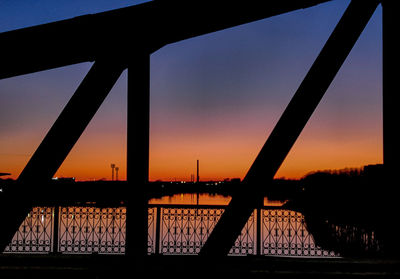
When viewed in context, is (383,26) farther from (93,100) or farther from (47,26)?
(47,26)

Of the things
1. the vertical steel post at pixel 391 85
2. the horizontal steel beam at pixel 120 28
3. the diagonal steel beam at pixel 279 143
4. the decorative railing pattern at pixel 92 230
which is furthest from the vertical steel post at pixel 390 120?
the decorative railing pattern at pixel 92 230

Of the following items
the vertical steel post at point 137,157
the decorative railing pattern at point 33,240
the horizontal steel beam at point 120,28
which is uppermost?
the horizontal steel beam at point 120,28

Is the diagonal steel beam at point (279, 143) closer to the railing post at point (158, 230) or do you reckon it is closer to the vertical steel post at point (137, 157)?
the vertical steel post at point (137, 157)

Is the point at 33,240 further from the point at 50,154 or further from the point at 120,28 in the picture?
the point at 120,28

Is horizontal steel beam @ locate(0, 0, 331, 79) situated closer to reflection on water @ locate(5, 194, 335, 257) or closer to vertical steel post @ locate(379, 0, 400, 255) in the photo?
vertical steel post @ locate(379, 0, 400, 255)

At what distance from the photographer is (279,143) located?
2139 mm

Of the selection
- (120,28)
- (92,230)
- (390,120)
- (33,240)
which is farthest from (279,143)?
(33,240)

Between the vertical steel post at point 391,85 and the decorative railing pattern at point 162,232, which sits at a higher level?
the vertical steel post at point 391,85

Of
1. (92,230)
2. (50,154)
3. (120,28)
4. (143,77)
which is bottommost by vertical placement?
(92,230)

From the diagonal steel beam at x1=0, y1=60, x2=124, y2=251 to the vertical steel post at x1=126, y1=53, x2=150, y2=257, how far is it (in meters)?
0.28

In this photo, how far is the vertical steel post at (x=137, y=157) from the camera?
2457mm

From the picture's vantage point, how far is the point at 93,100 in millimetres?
2283

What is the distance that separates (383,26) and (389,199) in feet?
3.97

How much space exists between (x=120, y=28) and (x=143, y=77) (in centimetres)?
38
